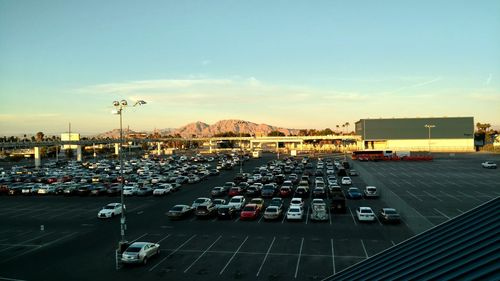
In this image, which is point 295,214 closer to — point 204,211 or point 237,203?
point 237,203

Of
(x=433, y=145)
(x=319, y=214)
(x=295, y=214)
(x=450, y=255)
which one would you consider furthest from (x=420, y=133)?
(x=450, y=255)

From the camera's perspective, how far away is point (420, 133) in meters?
132

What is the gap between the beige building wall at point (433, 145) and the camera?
12950 centimetres

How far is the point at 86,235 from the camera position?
28547 mm

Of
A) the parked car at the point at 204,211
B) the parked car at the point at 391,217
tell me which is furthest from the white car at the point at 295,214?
the parked car at the point at 204,211

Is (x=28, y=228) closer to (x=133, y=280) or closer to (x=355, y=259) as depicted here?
(x=133, y=280)

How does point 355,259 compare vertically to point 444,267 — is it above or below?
below

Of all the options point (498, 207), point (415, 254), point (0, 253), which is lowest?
point (0, 253)

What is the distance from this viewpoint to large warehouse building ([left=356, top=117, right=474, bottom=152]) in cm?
13012

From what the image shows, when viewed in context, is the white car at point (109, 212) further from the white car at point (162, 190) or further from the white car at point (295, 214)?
the white car at point (295, 214)

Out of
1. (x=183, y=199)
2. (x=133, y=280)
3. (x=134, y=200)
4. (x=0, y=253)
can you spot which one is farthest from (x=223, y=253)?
(x=134, y=200)

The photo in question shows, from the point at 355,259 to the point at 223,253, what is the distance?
7.75 meters

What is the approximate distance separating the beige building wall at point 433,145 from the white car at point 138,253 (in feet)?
401

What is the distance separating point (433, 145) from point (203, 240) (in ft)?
407
